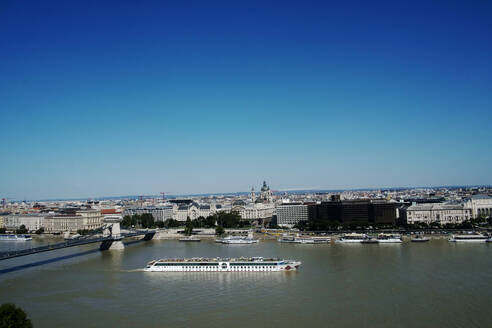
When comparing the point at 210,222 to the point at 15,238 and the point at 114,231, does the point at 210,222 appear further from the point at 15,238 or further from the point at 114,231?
the point at 15,238

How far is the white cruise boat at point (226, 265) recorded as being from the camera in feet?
50.7

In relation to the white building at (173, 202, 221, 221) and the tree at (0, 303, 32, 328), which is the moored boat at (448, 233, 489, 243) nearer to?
the tree at (0, 303, 32, 328)

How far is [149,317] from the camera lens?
10.2 metres

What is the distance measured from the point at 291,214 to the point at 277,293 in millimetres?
25610

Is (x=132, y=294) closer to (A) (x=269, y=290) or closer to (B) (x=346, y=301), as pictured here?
(A) (x=269, y=290)

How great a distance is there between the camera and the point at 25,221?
122ft

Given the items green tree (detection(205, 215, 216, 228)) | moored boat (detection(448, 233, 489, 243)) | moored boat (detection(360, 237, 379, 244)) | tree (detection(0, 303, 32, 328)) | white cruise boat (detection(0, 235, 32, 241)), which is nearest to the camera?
tree (detection(0, 303, 32, 328))

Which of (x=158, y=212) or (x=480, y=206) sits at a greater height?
(x=158, y=212)

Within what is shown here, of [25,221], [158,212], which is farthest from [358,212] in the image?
[25,221]

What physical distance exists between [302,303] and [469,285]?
483 cm

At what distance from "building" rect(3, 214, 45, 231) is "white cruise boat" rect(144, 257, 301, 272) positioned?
78.9 ft

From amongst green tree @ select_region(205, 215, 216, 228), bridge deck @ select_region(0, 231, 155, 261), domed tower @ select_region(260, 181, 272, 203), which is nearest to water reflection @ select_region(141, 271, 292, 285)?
bridge deck @ select_region(0, 231, 155, 261)

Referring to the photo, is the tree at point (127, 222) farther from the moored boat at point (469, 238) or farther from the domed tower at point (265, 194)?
the moored boat at point (469, 238)

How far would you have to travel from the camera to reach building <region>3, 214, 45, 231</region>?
36.4 metres
